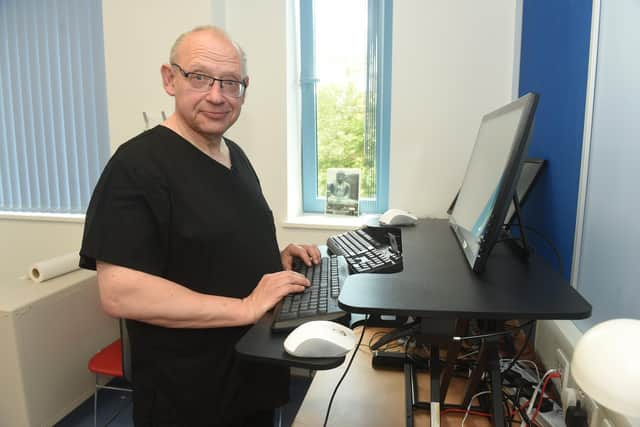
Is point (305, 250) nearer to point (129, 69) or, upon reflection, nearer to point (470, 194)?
point (470, 194)

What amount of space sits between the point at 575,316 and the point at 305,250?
73cm

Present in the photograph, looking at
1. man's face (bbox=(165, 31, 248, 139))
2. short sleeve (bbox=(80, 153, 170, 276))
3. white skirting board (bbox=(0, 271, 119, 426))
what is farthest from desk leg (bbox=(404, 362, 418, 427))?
white skirting board (bbox=(0, 271, 119, 426))

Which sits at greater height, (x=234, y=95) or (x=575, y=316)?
(x=234, y=95)

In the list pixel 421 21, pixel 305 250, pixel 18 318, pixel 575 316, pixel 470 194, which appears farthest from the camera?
pixel 421 21

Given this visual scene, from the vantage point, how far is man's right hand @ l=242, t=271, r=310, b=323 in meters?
0.84

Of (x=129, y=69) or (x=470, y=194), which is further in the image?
(x=129, y=69)

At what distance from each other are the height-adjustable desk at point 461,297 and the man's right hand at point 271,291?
15 cm

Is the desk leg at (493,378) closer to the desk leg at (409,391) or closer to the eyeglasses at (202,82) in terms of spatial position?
the desk leg at (409,391)

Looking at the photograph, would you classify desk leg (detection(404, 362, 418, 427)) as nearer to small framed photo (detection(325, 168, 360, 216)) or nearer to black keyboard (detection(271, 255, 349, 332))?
black keyboard (detection(271, 255, 349, 332))

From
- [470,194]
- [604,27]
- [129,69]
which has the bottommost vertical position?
[470,194]

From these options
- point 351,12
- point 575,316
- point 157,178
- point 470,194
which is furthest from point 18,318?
point 351,12

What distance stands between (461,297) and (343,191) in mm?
1613

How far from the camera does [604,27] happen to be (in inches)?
36.9

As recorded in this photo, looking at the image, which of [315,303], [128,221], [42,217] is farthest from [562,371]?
[42,217]
